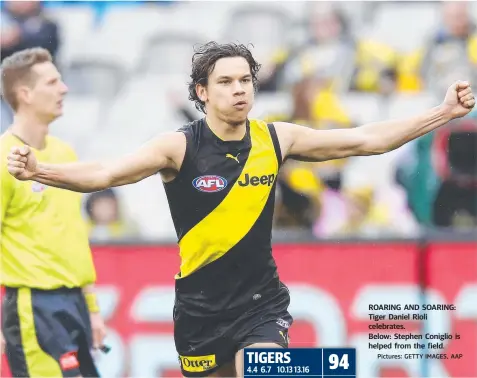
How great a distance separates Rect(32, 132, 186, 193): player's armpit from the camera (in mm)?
5250

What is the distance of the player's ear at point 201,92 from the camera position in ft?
18.8

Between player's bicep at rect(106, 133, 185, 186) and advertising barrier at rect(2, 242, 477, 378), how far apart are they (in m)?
3.13

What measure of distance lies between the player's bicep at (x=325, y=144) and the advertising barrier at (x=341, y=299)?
2.83 meters

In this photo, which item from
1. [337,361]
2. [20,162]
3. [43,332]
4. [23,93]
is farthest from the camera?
[23,93]

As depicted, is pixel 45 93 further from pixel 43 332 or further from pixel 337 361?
pixel 337 361

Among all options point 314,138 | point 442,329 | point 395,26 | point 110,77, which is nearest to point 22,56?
point 314,138

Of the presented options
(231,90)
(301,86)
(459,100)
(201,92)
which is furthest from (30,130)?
(301,86)

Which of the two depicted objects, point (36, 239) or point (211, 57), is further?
point (36, 239)

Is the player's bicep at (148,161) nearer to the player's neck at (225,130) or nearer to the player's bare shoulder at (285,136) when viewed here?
the player's neck at (225,130)

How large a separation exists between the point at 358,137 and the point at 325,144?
0.19m

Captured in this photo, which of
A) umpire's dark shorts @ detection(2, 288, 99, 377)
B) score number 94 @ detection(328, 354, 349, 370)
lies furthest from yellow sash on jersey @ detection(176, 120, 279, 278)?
umpire's dark shorts @ detection(2, 288, 99, 377)

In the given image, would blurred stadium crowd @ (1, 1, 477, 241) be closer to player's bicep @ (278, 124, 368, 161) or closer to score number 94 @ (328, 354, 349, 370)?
score number 94 @ (328, 354, 349, 370)

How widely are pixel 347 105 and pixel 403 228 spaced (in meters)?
1.81

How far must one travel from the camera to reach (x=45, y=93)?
22.7 feet
